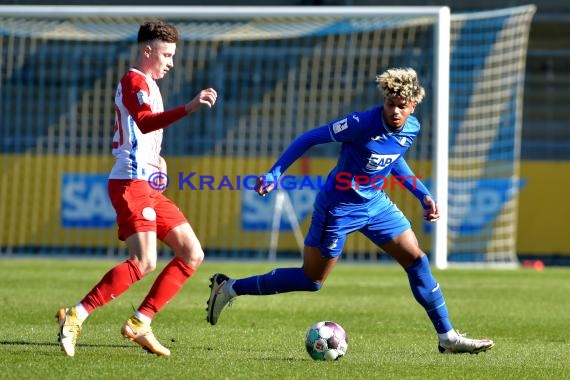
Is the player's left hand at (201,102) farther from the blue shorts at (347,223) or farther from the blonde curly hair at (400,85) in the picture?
the blue shorts at (347,223)

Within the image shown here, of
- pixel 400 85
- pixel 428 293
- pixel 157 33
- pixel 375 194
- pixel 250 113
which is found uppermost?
pixel 250 113

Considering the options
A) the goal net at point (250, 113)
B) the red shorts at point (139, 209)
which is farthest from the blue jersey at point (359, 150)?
the goal net at point (250, 113)

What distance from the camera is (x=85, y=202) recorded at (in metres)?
18.3

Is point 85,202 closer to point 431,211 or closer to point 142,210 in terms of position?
point 431,211

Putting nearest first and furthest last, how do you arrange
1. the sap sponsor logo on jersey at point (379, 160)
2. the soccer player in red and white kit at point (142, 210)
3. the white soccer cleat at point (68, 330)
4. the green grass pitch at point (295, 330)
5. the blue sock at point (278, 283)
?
the green grass pitch at point (295, 330) → the white soccer cleat at point (68, 330) → the soccer player in red and white kit at point (142, 210) → the sap sponsor logo on jersey at point (379, 160) → the blue sock at point (278, 283)

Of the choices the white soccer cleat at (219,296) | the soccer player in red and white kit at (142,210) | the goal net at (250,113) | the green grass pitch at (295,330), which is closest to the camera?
the green grass pitch at (295,330)

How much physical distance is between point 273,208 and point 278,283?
1036 cm

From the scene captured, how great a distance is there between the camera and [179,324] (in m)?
9.14

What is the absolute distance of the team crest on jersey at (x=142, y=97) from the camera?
6844 mm

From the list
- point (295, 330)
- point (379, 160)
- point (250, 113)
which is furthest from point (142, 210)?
point (250, 113)

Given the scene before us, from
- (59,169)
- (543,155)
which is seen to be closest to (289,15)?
(59,169)

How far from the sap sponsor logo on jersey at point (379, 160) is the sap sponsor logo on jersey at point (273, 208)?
34.8 ft

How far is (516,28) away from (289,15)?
3.89 meters

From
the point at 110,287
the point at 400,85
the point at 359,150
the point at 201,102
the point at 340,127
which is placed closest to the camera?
the point at 201,102
